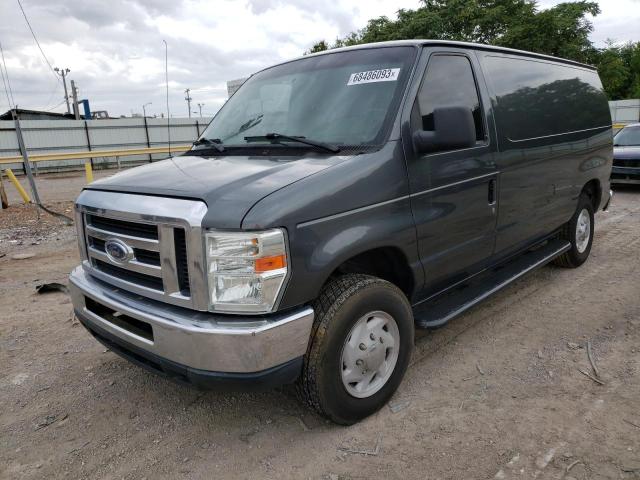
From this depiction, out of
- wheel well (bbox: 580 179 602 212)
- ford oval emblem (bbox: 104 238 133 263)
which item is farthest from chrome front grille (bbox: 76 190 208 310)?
wheel well (bbox: 580 179 602 212)

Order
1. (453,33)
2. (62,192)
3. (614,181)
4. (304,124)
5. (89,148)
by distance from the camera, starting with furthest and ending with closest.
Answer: (89,148) < (453,33) < (62,192) < (614,181) < (304,124)

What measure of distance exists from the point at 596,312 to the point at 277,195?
3306 millimetres

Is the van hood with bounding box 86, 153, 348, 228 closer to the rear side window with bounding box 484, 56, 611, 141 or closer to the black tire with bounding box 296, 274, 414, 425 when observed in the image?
the black tire with bounding box 296, 274, 414, 425

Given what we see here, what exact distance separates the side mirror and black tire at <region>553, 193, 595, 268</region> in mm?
2844

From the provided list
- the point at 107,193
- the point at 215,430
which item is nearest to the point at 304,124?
the point at 107,193

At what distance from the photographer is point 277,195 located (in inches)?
90.7

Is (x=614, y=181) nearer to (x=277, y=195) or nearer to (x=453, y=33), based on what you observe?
(x=277, y=195)

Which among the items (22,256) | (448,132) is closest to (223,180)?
(448,132)

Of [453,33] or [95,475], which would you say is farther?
[453,33]

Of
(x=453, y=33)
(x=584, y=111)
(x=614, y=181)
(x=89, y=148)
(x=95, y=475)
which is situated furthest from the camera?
(x=89, y=148)

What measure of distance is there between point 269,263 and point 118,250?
95 cm

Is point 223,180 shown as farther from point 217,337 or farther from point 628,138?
point 628,138

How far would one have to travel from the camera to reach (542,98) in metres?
4.27

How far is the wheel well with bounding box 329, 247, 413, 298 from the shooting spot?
288 centimetres
